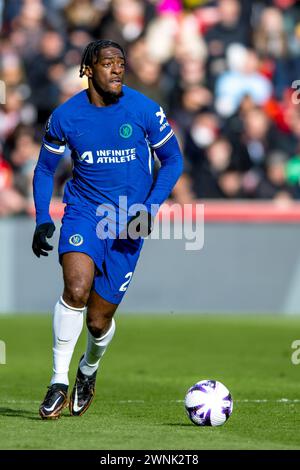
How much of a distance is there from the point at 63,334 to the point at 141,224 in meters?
0.95

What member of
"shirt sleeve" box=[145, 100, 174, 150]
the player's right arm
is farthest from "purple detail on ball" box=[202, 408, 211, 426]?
"shirt sleeve" box=[145, 100, 174, 150]

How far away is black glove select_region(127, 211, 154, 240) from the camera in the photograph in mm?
8367

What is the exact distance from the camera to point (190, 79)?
60.4 feet

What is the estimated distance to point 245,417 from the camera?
28.7 ft

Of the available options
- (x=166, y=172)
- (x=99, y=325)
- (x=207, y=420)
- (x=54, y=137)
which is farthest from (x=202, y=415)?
(x=54, y=137)

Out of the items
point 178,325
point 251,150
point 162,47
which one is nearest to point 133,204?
point 178,325

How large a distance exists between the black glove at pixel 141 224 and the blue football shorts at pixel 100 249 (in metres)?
0.19

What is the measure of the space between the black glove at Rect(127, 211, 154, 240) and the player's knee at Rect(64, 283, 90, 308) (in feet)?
1.78

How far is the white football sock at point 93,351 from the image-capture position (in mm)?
8875

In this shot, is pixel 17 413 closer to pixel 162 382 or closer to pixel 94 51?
pixel 94 51

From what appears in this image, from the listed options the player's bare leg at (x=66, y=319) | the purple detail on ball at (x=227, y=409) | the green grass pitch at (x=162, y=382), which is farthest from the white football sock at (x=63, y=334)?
the purple detail on ball at (x=227, y=409)

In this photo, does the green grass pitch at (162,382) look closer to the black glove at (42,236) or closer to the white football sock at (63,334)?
the white football sock at (63,334)

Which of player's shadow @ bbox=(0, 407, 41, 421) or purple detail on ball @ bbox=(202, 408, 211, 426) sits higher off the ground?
player's shadow @ bbox=(0, 407, 41, 421)

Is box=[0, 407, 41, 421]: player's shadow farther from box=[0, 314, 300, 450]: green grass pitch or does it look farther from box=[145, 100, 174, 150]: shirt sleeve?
box=[145, 100, 174, 150]: shirt sleeve
